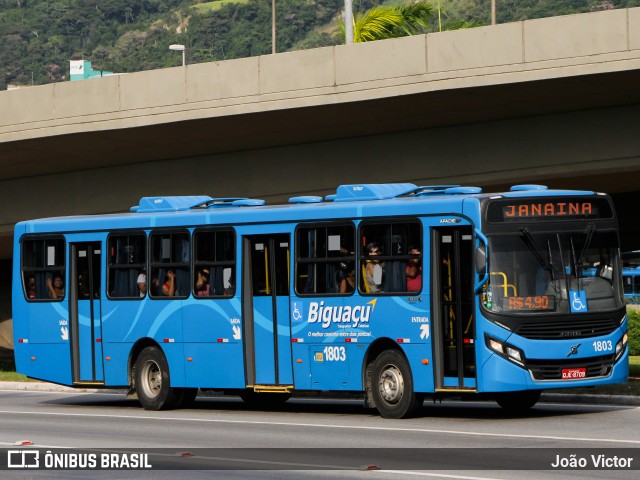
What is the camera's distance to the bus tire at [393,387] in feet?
58.8

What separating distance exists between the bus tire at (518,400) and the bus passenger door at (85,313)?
7.01 meters

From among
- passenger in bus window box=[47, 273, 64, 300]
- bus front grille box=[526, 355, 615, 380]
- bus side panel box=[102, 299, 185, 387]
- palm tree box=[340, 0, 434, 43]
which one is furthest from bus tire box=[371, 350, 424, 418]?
palm tree box=[340, 0, 434, 43]

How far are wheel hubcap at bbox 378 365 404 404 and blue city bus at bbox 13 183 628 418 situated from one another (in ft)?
0.07

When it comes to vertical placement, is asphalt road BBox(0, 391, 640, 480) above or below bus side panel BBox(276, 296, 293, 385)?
below

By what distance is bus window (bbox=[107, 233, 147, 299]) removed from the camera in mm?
21406

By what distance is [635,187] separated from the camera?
31.8 metres

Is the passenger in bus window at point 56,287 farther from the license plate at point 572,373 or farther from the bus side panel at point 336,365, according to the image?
the license plate at point 572,373

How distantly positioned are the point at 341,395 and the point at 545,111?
Result: 7.74 m

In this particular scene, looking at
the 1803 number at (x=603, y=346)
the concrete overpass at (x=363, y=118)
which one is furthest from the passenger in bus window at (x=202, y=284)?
the concrete overpass at (x=363, y=118)

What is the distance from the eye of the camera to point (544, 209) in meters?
17.6

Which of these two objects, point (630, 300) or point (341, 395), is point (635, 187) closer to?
point (341, 395)

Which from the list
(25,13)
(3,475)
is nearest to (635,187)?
(3,475)

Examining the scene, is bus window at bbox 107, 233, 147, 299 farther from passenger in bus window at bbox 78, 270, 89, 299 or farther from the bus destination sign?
the bus destination sign

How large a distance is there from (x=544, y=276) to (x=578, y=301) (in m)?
0.57
